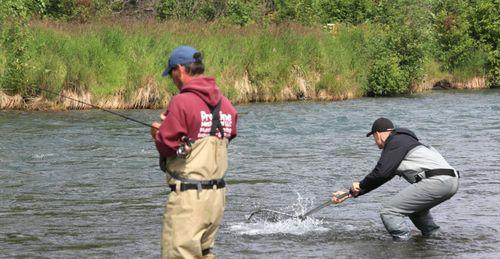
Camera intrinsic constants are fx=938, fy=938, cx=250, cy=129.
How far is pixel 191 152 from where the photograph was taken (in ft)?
20.0

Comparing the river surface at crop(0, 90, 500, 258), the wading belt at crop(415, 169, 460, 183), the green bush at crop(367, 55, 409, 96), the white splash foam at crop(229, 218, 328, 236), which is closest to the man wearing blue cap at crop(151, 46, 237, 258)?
the river surface at crop(0, 90, 500, 258)

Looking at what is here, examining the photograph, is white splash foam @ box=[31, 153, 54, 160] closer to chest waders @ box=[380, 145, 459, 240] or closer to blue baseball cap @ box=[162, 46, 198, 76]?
chest waders @ box=[380, 145, 459, 240]

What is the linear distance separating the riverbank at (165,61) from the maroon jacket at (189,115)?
16546 mm

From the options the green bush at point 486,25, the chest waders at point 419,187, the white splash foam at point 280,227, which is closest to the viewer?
the chest waders at point 419,187

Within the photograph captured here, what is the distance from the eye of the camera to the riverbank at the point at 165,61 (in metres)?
22.8

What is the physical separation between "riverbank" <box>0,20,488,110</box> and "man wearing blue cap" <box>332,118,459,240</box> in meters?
14.3

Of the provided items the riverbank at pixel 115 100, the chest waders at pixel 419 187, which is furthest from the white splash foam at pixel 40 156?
the chest waders at pixel 419 187

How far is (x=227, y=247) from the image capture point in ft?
30.4

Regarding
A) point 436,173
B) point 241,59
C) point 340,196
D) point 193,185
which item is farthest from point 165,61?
point 193,185

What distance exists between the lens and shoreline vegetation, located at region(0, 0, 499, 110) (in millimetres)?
22719

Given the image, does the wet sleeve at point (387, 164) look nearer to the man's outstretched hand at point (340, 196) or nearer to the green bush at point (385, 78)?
the man's outstretched hand at point (340, 196)

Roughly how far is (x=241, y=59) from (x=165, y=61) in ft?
8.00

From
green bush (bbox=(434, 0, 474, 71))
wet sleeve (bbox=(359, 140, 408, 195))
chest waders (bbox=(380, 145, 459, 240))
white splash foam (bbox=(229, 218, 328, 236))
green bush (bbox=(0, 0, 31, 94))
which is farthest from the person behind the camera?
green bush (bbox=(434, 0, 474, 71))

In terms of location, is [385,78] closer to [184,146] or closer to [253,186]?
[253,186]
